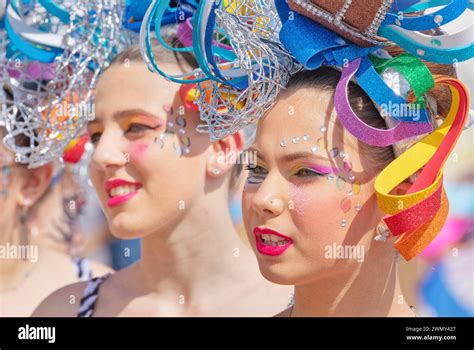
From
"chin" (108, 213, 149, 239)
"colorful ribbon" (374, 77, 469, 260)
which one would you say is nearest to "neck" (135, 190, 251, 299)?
"chin" (108, 213, 149, 239)

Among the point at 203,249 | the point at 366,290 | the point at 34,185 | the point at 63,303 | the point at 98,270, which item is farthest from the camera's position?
the point at 34,185

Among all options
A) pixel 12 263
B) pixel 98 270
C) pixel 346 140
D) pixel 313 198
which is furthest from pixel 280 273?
pixel 12 263

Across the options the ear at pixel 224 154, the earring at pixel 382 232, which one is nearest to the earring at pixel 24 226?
the ear at pixel 224 154

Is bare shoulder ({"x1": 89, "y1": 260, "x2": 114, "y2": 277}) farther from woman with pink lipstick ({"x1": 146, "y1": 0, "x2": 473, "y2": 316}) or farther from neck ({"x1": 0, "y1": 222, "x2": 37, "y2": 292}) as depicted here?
woman with pink lipstick ({"x1": 146, "y1": 0, "x2": 473, "y2": 316})

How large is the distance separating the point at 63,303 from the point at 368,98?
1.39 metres

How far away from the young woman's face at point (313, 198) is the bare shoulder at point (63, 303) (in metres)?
1.06

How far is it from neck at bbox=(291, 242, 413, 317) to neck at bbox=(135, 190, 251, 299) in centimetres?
64

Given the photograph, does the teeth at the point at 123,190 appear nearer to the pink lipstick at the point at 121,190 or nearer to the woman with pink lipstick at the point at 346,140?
the pink lipstick at the point at 121,190

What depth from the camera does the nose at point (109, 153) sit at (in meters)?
2.81

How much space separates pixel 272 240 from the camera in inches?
88.4

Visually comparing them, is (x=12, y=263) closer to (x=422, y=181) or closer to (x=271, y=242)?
(x=271, y=242)

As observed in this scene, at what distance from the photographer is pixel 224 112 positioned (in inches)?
94.3

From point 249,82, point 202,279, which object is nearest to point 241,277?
point 202,279
